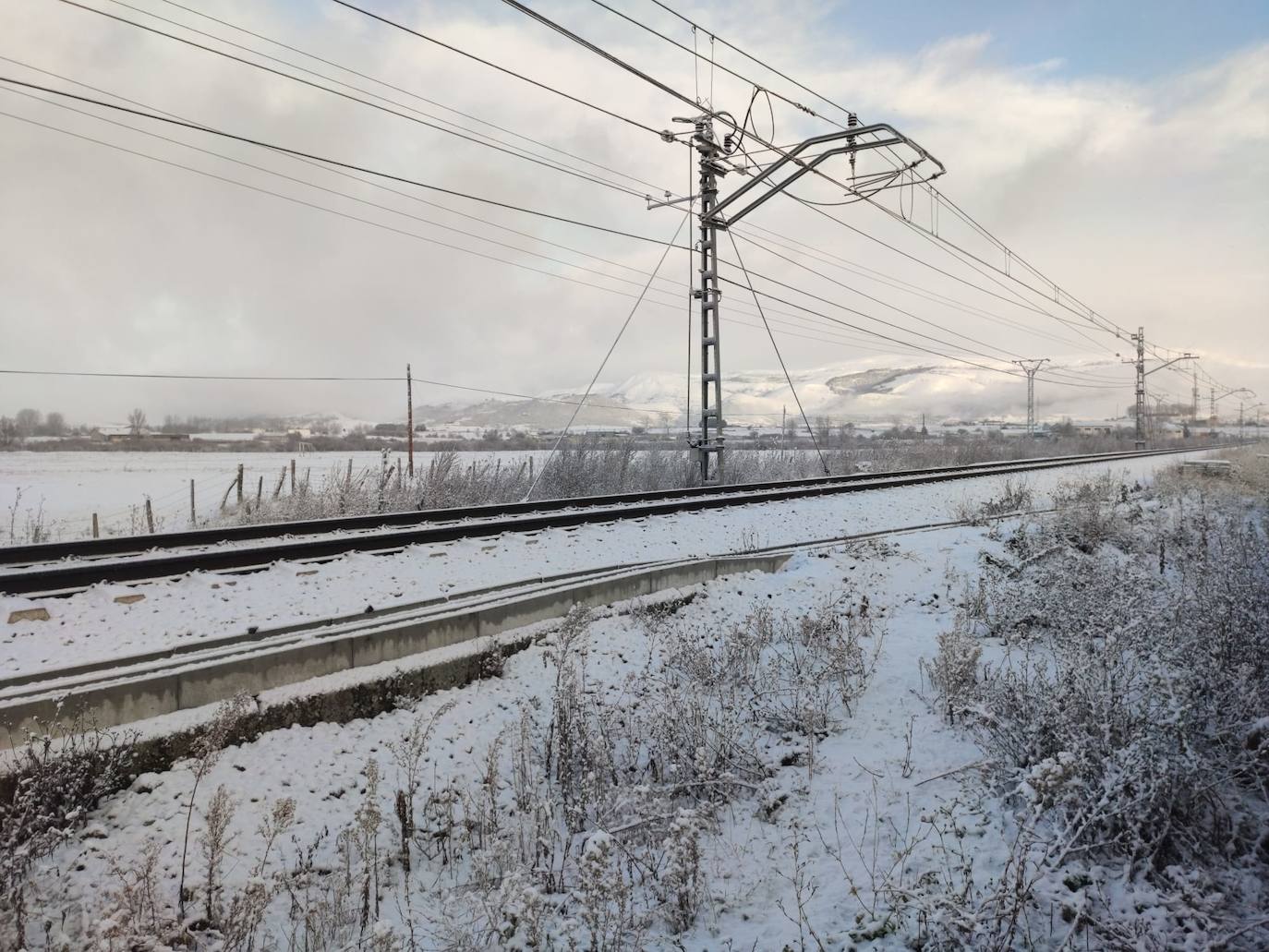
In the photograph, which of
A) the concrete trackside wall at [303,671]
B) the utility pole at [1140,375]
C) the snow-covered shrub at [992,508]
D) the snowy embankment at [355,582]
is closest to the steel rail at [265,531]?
the snowy embankment at [355,582]

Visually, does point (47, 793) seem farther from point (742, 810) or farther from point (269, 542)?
point (269, 542)

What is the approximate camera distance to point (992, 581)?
924cm

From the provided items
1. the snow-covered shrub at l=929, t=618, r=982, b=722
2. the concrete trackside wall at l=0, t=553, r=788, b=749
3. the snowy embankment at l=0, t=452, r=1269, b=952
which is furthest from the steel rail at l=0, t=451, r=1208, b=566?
the snow-covered shrub at l=929, t=618, r=982, b=722

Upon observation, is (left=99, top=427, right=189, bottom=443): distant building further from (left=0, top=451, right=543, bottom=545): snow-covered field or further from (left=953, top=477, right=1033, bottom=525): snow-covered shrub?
(left=953, top=477, right=1033, bottom=525): snow-covered shrub

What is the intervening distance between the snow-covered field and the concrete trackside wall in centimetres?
1091

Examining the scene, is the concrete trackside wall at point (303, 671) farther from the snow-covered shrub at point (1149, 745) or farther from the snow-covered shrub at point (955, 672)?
the snow-covered shrub at point (1149, 745)

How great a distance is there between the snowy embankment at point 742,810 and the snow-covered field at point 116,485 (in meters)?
12.0

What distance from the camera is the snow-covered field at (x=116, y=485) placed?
1808 centimetres

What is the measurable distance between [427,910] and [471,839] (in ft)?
2.09

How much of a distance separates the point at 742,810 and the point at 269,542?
6.98 meters

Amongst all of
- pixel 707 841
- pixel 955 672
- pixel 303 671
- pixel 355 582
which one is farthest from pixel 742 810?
pixel 355 582

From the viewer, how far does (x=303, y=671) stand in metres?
5.24

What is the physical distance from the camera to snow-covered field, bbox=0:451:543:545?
18.1 m

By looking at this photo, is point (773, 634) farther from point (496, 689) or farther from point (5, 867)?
point (5, 867)
